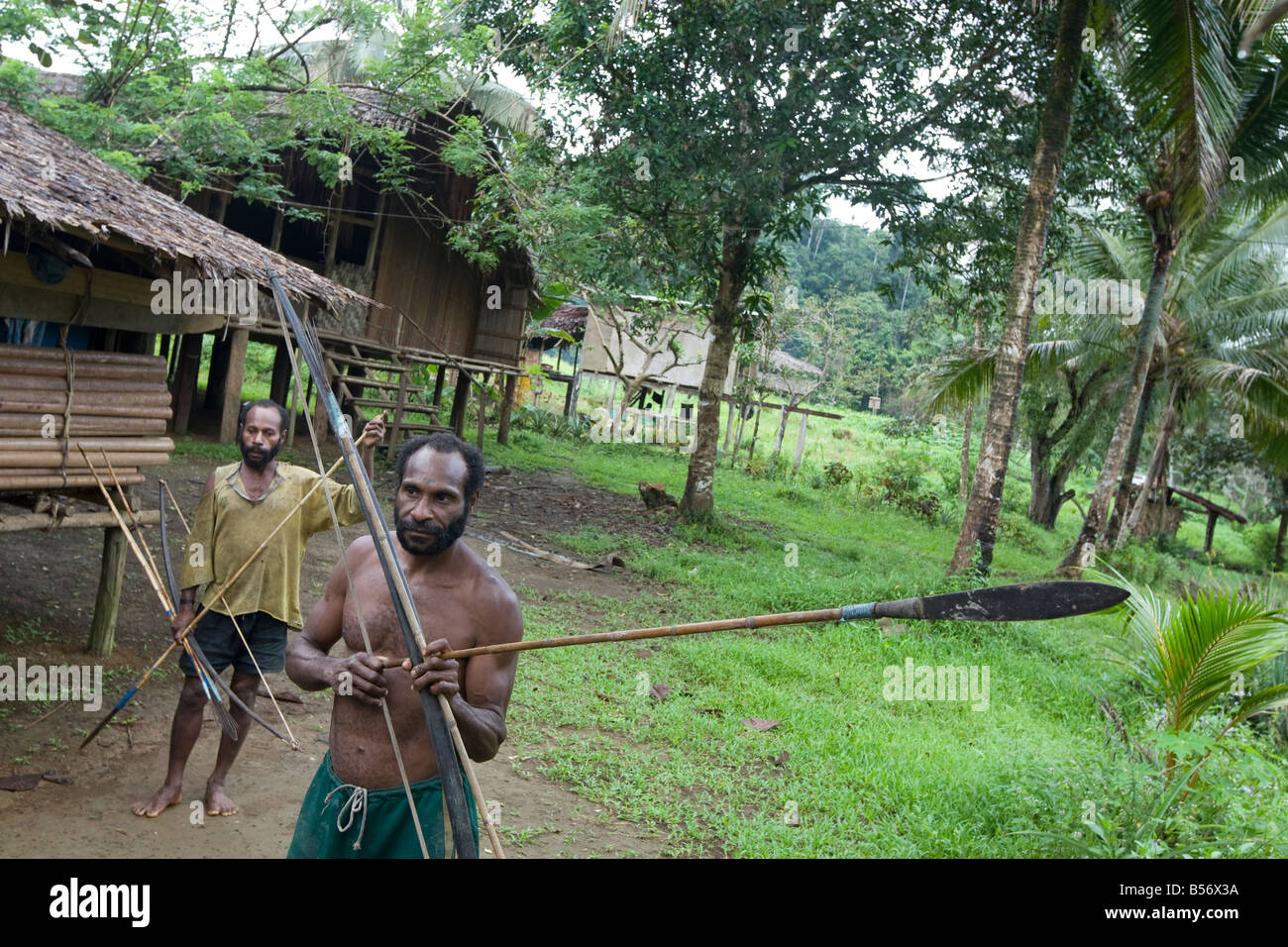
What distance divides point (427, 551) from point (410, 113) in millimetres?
12512

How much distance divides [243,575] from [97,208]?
2.44m

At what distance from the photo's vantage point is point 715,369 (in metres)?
14.0

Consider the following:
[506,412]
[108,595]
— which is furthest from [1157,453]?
[108,595]

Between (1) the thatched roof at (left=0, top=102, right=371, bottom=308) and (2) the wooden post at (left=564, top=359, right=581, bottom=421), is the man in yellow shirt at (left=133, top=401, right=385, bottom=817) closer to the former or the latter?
(1) the thatched roof at (left=0, top=102, right=371, bottom=308)

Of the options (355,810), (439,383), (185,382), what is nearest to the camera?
(355,810)

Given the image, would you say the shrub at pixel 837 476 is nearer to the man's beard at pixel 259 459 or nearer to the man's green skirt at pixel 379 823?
the man's beard at pixel 259 459

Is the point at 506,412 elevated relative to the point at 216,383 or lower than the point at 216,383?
elevated

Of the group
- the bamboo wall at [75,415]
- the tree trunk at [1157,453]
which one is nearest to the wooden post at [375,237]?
the bamboo wall at [75,415]

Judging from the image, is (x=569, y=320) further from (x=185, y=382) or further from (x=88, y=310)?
(x=88, y=310)

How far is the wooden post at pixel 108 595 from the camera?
20.3 feet

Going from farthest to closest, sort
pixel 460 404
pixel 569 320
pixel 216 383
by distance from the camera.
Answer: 1. pixel 569 320
2. pixel 460 404
3. pixel 216 383

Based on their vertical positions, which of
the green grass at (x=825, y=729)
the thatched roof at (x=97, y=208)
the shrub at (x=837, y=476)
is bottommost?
the green grass at (x=825, y=729)

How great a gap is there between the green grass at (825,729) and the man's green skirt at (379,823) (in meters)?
2.41
